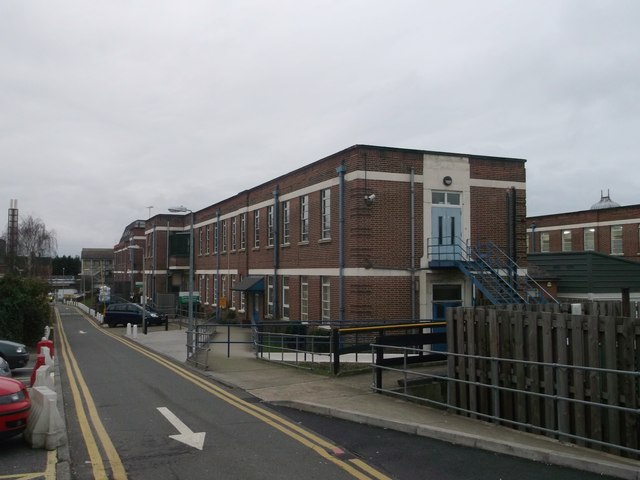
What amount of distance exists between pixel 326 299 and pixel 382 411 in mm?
13471

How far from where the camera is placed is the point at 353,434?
28.1 feet

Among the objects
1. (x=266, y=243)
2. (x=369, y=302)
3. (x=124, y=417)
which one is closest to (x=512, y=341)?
(x=124, y=417)

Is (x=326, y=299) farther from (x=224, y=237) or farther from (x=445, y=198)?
(x=224, y=237)

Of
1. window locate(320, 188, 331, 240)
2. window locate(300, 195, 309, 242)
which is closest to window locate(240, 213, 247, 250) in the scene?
window locate(300, 195, 309, 242)

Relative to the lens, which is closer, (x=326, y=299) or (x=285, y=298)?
(x=326, y=299)

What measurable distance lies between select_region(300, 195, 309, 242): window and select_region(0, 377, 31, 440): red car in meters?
17.5

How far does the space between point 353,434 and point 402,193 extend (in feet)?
44.5

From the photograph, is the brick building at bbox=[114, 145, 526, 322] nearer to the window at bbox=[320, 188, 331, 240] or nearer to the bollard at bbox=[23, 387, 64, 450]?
the window at bbox=[320, 188, 331, 240]

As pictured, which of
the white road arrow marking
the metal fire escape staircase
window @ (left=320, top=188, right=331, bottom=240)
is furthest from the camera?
window @ (left=320, top=188, right=331, bottom=240)

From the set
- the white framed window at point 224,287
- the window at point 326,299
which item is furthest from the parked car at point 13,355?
the white framed window at point 224,287

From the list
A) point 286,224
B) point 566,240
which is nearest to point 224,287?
point 286,224

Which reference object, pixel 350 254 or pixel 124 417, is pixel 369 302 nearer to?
pixel 350 254

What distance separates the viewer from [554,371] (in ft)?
28.3

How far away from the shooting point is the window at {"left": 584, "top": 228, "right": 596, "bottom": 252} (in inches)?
1476
